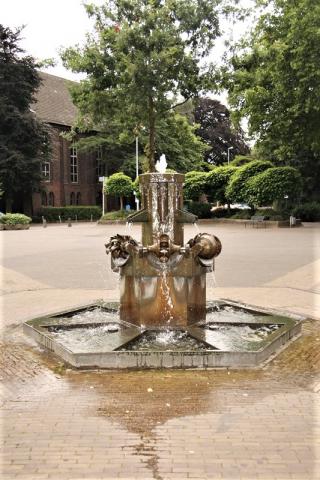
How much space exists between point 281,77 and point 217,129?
37.4m

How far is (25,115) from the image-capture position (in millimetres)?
49031

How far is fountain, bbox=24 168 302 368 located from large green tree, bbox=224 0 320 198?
1975cm

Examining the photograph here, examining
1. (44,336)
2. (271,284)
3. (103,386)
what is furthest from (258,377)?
(271,284)

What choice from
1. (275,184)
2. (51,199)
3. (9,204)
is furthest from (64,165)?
(275,184)

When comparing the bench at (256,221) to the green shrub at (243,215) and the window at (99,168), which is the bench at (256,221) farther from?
the window at (99,168)

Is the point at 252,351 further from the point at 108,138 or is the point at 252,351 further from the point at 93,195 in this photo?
the point at 93,195

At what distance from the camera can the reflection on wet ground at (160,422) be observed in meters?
3.79

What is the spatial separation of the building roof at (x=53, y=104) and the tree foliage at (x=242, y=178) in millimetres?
27404

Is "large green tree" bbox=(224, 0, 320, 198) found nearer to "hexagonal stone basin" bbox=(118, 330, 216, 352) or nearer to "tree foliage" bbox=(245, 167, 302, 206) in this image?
"tree foliage" bbox=(245, 167, 302, 206)

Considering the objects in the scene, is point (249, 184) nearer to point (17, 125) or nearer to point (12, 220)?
point (12, 220)

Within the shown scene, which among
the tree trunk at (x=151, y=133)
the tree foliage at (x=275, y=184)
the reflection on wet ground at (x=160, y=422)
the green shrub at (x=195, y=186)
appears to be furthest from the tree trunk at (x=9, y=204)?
the reflection on wet ground at (x=160, y=422)

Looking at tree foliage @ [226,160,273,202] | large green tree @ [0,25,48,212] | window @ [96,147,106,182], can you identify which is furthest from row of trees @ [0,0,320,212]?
window @ [96,147,106,182]

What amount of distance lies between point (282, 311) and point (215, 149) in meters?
58.6

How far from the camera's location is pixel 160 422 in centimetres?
459
